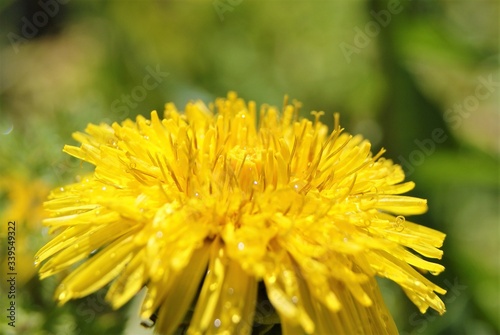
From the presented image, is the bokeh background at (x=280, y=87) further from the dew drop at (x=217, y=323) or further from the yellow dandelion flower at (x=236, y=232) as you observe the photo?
the dew drop at (x=217, y=323)

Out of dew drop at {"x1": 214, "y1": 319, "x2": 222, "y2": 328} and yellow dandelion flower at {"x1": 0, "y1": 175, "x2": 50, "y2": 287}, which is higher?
dew drop at {"x1": 214, "y1": 319, "x2": 222, "y2": 328}

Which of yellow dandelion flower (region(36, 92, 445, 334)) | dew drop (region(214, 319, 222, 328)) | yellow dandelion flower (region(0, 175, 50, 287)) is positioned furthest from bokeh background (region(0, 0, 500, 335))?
dew drop (region(214, 319, 222, 328))

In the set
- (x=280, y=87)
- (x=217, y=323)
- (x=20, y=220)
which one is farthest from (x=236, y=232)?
(x=280, y=87)

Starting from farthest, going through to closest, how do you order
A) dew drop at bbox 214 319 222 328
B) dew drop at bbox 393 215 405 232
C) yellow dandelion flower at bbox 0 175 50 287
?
yellow dandelion flower at bbox 0 175 50 287, dew drop at bbox 393 215 405 232, dew drop at bbox 214 319 222 328

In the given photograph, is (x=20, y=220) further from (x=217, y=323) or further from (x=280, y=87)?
(x=280, y=87)

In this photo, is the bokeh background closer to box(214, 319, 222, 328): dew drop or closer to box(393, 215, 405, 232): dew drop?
box(214, 319, 222, 328): dew drop

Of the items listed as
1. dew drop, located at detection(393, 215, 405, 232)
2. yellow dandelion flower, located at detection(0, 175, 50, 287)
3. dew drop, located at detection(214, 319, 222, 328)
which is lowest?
yellow dandelion flower, located at detection(0, 175, 50, 287)
